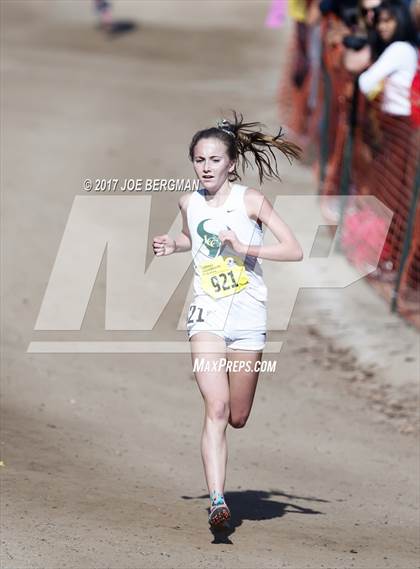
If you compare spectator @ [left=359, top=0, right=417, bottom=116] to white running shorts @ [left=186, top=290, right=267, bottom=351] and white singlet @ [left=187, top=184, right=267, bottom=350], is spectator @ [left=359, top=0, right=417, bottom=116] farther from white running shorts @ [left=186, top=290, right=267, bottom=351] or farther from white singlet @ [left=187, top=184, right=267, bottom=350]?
white running shorts @ [left=186, top=290, right=267, bottom=351]

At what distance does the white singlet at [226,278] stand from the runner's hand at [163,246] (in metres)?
0.13

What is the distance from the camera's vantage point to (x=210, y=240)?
6102mm

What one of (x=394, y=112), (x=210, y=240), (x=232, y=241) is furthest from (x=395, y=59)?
(x=232, y=241)

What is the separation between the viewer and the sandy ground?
20.3 feet

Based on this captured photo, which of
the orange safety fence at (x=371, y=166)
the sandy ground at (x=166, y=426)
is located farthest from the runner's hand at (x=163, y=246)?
the orange safety fence at (x=371, y=166)

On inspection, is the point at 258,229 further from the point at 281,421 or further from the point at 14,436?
the point at 281,421

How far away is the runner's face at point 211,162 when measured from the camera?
607cm

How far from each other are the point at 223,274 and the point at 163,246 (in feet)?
1.18

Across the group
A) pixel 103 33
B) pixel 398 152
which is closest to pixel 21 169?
pixel 398 152

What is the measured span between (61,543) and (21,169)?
30.8ft

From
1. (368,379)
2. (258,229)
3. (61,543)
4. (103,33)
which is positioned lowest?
(103,33)

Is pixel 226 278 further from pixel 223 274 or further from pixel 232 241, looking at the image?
pixel 232 241

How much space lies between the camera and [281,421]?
9.20 m

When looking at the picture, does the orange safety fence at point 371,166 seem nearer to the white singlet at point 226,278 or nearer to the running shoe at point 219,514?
the white singlet at point 226,278
